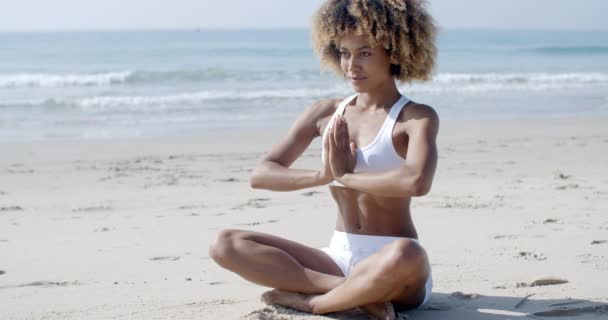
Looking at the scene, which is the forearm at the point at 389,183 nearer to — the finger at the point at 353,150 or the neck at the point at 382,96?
the finger at the point at 353,150

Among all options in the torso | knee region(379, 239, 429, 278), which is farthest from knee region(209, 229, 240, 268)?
knee region(379, 239, 429, 278)

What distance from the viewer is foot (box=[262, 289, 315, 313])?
383cm

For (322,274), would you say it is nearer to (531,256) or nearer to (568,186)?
(531,256)

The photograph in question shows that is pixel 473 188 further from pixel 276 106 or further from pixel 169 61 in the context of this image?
pixel 169 61

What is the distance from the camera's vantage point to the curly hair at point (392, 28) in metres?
3.79

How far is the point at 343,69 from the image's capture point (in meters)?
3.97

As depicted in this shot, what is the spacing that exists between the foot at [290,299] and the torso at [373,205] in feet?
1.22

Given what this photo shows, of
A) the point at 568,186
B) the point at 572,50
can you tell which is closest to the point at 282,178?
the point at 568,186

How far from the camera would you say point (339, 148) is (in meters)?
3.63

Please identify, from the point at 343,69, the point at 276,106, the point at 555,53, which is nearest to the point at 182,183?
the point at 343,69

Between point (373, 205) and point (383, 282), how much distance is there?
43 cm

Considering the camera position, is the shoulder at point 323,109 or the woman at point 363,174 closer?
the woman at point 363,174

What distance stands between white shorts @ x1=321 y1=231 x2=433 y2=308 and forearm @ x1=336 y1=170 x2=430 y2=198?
0.31 metres

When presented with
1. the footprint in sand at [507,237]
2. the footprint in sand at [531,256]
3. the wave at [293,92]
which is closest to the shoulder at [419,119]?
the footprint in sand at [531,256]
